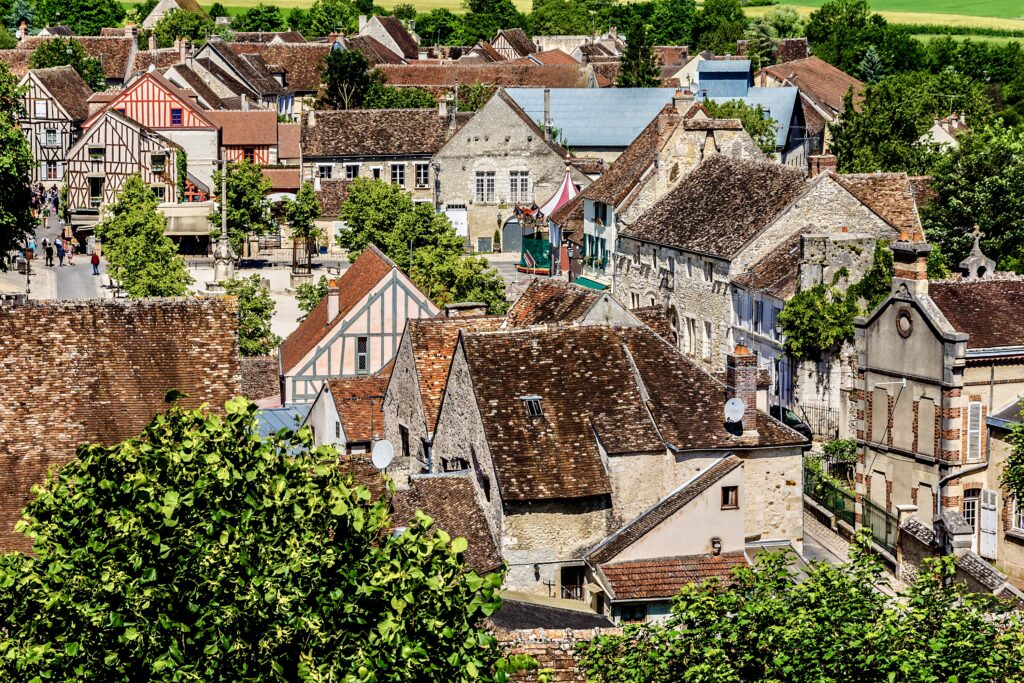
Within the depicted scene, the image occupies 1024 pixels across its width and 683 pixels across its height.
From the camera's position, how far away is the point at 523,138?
92.8 metres

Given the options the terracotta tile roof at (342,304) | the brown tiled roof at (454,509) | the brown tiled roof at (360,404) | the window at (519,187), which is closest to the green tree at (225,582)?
the brown tiled roof at (454,509)

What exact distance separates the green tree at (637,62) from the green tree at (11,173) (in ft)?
242

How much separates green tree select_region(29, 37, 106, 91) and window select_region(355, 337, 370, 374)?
240 ft

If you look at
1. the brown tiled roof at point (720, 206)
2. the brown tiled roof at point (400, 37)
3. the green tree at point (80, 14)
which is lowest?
the brown tiled roof at point (720, 206)

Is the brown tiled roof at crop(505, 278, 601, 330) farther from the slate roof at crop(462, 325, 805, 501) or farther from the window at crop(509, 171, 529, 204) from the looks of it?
the window at crop(509, 171, 529, 204)

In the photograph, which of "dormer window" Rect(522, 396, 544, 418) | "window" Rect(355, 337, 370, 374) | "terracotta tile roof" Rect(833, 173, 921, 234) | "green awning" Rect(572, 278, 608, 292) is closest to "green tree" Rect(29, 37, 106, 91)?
"green awning" Rect(572, 278, 608, 292)

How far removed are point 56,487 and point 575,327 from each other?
17949mm

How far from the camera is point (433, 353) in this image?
38000 millimetres

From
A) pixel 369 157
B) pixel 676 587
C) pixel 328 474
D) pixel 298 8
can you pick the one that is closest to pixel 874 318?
pixel 676 587

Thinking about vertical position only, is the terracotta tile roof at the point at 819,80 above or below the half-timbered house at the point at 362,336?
above

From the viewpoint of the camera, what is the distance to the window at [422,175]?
98688mm

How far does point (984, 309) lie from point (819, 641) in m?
19.6

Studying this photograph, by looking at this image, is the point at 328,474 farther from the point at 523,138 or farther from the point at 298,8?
the point at 298,8

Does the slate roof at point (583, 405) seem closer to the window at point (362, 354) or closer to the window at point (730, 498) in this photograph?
the window at point (730, 498)
